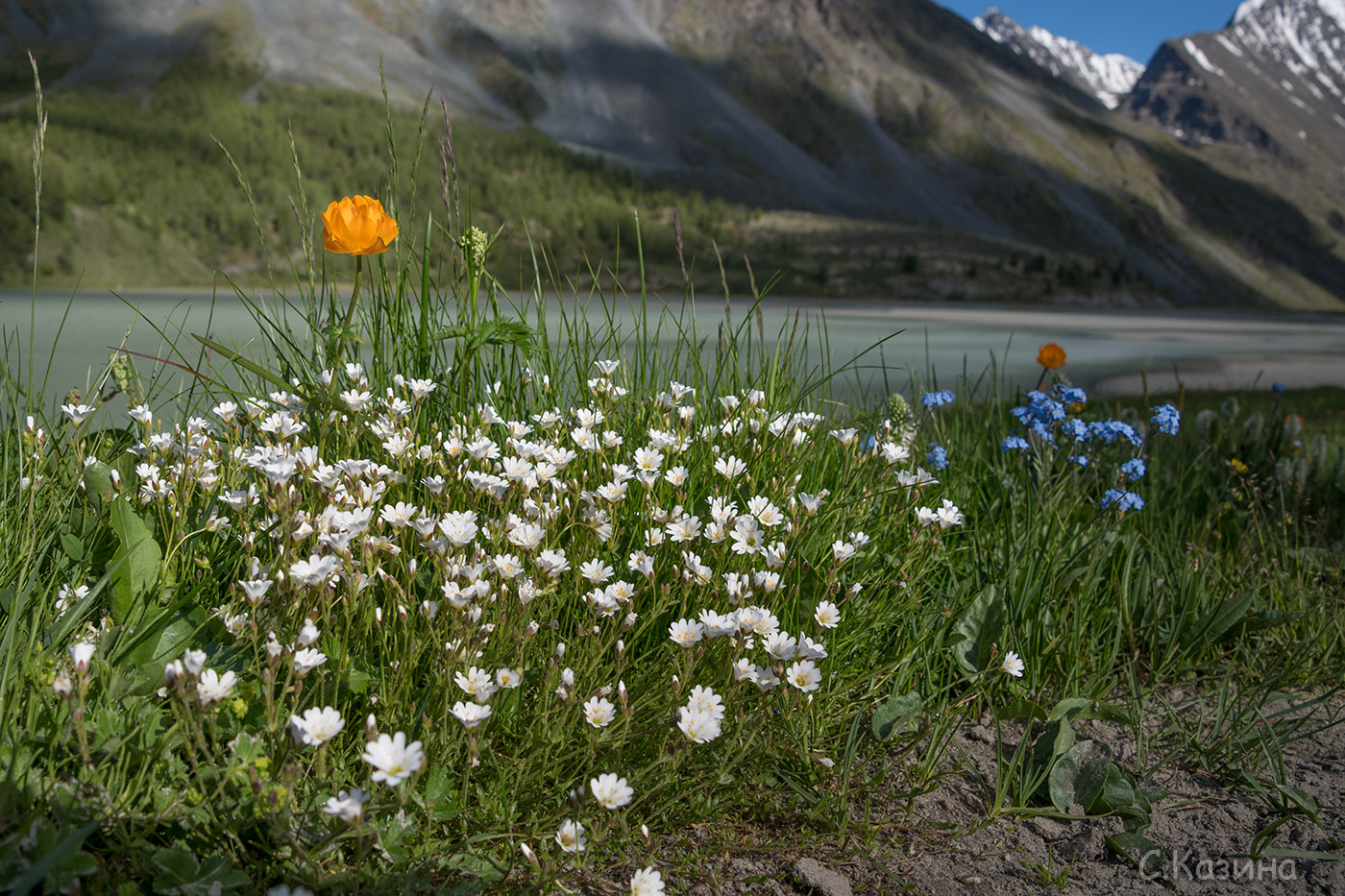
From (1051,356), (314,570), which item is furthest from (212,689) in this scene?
(1051,356)

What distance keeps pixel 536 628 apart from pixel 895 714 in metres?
1.00

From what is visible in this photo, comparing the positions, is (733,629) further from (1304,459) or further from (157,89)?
(157,89)

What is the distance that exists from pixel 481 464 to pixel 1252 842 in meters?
1.93

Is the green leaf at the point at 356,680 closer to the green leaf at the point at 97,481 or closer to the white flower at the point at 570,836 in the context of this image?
the white flower at the point at 570,836

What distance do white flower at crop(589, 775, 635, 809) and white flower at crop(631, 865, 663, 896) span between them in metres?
0.12

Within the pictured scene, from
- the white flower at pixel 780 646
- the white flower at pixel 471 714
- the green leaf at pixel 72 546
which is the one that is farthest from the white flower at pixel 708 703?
the green leaf at pixel 72 546

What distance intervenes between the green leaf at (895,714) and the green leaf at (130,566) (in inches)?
66.8

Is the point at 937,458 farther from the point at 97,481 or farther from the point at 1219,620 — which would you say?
the point at 97,481

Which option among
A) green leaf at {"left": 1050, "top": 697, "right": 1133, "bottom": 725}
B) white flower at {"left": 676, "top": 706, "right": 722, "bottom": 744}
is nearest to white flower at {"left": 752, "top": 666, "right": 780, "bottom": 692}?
white flower at {"left": 676, "top": 706, "right": 722, "bottom": 744}

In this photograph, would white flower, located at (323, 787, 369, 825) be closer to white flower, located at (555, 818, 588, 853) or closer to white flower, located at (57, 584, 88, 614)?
white flower, located at (555, 818, 588, 853)

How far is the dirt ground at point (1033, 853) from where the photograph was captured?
1.70 meters

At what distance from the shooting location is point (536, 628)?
1.56m

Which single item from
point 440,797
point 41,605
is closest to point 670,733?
point 440,797

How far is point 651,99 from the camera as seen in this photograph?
328 ft
